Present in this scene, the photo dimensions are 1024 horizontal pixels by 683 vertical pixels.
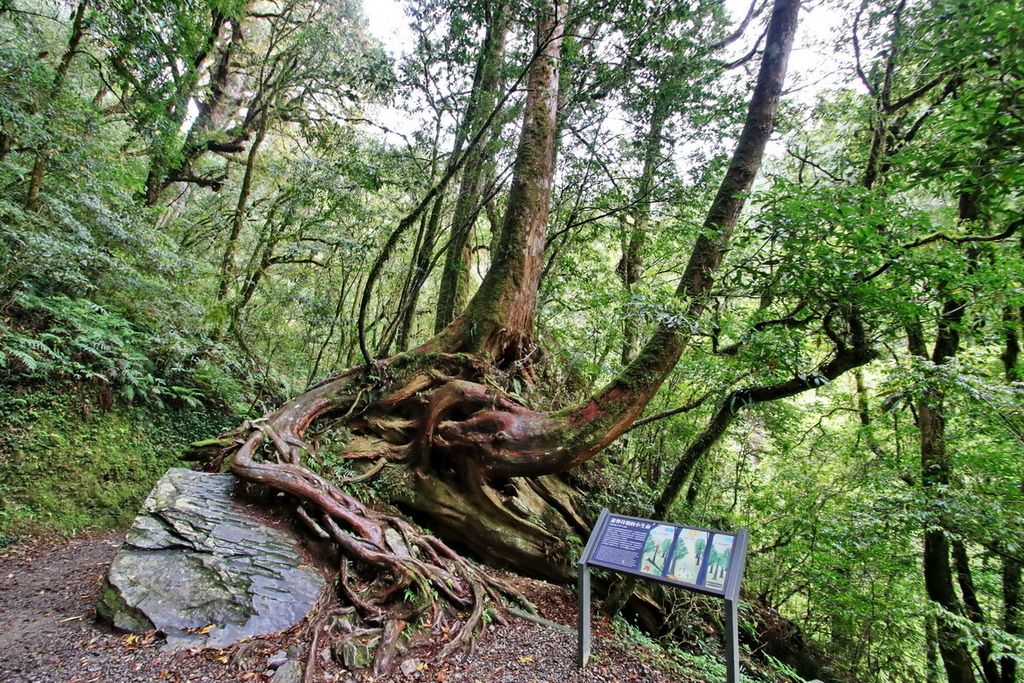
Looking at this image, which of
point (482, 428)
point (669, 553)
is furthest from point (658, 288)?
point (669, 553)

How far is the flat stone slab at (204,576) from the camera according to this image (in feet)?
9.79

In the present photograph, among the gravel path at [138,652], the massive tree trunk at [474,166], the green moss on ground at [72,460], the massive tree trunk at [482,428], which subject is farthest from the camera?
the massive tree trunk at [474,166]

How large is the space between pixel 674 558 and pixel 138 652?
3316 millimetres

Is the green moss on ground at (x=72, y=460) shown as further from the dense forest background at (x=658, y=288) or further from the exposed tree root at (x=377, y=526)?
the exposed tree root at (x=377, y=526)

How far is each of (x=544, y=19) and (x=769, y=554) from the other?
30.2 ft

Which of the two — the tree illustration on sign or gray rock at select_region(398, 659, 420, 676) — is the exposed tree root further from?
the tree illustration on sign

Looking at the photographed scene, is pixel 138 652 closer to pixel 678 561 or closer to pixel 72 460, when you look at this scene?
pixel 678 561

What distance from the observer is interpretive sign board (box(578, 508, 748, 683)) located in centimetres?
284

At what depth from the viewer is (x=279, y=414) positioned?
5.64 m

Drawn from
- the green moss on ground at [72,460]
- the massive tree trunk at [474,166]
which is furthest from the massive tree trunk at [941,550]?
the green moss on ground at [72,460]

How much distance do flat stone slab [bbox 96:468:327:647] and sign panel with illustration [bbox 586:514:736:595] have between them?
2221mm

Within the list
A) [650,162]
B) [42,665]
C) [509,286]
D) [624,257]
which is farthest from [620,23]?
[42,665]

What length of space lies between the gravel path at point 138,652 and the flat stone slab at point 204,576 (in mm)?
144

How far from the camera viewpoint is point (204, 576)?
3320 millimetres
